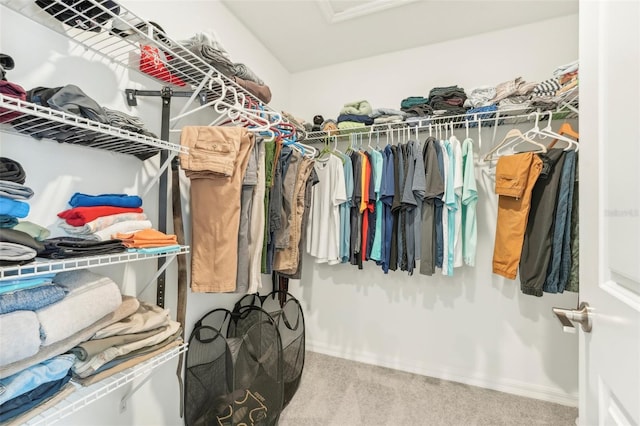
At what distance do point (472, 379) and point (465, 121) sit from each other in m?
1.83

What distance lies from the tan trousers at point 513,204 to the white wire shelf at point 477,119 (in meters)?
0.34

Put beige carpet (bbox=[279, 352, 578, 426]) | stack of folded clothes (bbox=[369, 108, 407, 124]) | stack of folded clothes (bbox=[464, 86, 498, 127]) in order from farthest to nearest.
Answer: stack of folded clothes (bbox=[369, 108, 407, 124]) < stack of folded clothes (bbox=[464, 86, 498, 127]) < beige carpet (bbox=[279, 352, 578, 426])

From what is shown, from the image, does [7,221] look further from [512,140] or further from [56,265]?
[512,140]

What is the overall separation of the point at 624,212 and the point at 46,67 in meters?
1.62

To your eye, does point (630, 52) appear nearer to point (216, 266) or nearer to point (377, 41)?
point (216, 266)

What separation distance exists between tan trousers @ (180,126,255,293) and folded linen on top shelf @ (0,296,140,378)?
0.27 meters

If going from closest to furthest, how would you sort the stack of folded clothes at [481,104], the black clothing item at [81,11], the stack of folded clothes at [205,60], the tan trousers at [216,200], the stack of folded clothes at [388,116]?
the black clothing item at [81,11] → the tan trousers at [216,200] → the stack of folded clothes at [205,60] → the stack of folded clothes at [481,104] → the stack of folded clothes at [388,116]

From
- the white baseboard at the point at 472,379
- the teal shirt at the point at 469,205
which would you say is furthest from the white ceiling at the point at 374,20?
the white baseboard at the point at 472,379

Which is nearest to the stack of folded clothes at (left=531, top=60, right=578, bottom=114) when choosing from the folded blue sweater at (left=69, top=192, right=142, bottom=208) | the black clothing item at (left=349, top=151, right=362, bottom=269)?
the black clothing item at (left=349, top=151, right=362, bottom=269)

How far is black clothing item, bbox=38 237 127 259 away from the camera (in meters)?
0.71

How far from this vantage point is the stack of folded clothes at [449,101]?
1.80 meters

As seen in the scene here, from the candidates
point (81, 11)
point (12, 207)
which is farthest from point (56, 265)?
point (81, 11)

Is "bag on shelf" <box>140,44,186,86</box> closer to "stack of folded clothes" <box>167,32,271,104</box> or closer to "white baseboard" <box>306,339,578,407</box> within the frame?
"stack of folded clothes" <box>167,32,271,104</box>

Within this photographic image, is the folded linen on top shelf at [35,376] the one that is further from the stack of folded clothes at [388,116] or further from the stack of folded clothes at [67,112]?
the stack of folded clothes at [388,116]
